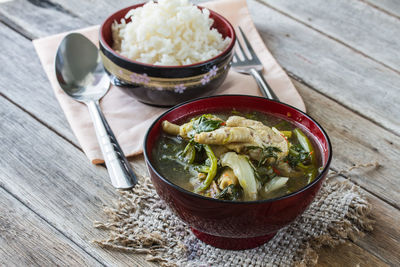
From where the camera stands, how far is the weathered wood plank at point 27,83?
1.65 meters

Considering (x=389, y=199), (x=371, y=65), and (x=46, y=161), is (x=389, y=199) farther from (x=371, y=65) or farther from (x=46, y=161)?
(x=46, y=161)

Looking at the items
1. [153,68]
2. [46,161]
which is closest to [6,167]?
[46,161]

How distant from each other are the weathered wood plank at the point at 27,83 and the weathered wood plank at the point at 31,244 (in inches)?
13.7

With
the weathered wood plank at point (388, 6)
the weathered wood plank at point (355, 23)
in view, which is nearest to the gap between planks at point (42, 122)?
the weathered wood plank at point (355, 23)

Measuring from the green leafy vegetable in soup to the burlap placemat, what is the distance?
7.2 inches

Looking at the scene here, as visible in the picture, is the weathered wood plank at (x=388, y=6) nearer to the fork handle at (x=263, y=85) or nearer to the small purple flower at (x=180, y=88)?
the fork handle at (x=263, y=85)

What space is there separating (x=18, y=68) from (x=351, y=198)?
1.30 m

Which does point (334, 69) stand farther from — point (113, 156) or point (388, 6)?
point (113, 156)

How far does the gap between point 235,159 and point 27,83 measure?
1.03m

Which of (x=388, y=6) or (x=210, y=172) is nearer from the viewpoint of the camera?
(x=210, y=172)

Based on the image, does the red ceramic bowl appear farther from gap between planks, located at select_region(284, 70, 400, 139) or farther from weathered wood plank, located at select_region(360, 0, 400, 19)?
weathered wood plank, located at select_region(360, 0, 400, 19)

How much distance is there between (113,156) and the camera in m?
1.44

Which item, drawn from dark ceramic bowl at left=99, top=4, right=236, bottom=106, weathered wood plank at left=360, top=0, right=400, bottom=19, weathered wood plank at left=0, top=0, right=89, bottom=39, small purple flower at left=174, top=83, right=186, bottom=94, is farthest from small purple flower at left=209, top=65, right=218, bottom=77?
weathered wood plank at left=360, top=0, right=400, bottom=19

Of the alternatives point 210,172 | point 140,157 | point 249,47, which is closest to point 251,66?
point 249,47
